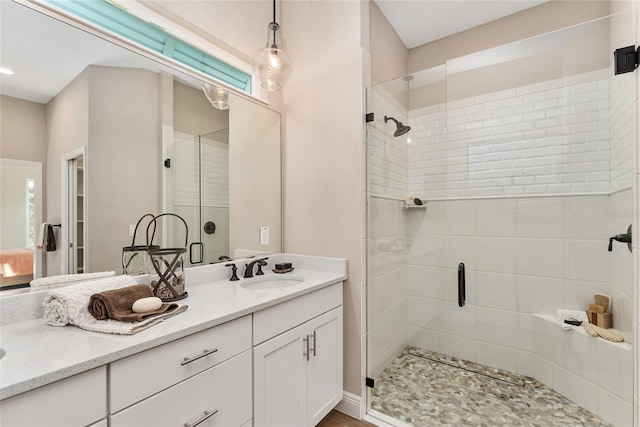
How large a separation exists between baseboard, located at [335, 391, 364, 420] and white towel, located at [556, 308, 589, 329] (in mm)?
1390

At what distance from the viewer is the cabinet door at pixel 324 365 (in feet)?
5.13

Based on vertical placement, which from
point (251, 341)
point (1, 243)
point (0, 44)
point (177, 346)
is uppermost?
point (0, 44)

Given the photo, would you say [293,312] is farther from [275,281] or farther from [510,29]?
[510,29]

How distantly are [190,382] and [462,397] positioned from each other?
1.76 metres

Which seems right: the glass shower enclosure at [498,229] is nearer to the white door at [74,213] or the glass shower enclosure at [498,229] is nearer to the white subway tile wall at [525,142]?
the white subway tile wall at [525,142]

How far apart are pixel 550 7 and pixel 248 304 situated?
9.81ft

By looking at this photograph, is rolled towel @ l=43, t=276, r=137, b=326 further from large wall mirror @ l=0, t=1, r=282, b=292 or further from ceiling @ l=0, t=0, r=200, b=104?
ceiling @ l=0, t=0, r=200, b=104

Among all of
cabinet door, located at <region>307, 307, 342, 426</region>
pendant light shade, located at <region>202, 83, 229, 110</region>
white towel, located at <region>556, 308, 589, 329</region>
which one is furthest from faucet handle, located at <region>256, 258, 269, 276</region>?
white towel, located at <region>556, 308, 589, 329</region>

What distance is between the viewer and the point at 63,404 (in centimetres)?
72

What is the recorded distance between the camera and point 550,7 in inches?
86.6

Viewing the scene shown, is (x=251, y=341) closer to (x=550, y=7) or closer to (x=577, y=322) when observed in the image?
(x=577, y=322)

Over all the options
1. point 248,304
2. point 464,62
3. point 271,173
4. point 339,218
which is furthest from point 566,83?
point 248,304

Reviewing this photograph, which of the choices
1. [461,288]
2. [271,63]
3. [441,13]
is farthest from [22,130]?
[441,13]

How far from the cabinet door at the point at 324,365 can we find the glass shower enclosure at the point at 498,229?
0.27m
